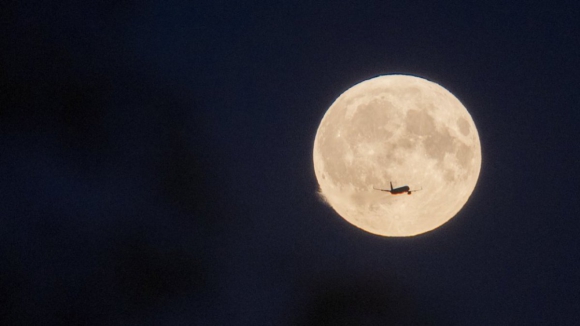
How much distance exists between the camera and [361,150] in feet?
42.4

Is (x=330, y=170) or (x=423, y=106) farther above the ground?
(x=423, y=106)

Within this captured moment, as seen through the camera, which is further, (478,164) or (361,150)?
(478,164)

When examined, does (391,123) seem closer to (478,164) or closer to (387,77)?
(387,77)

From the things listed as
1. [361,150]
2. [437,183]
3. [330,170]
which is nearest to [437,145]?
[437,183]

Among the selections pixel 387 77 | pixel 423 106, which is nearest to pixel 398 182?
pixel 423 106

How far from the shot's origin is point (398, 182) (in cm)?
1277

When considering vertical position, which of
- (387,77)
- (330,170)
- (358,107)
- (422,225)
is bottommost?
(422,225)

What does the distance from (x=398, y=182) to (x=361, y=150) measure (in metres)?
1.13

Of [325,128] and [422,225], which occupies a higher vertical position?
[325,128]

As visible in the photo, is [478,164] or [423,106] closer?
[423,106]

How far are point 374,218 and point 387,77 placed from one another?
3.62 m

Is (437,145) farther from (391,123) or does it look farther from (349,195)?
(349,195)

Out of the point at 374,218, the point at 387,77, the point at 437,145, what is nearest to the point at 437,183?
the point at 437,145

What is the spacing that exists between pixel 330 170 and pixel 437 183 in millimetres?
2606
